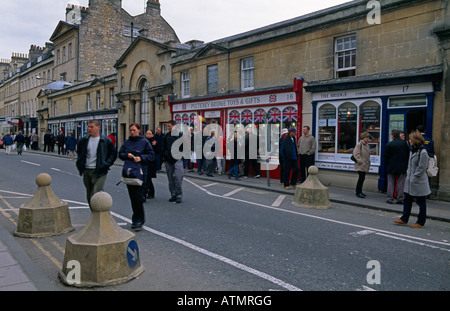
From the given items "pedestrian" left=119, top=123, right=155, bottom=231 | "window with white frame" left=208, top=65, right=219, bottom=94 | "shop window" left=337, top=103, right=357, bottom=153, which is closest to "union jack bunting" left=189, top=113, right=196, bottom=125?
"window with white frame" left=208, top=65, right=219, bottom=94

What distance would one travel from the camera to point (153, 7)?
42.5 m

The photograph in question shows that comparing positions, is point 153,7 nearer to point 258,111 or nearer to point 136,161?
point 258,111

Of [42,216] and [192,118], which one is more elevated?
[192,118]

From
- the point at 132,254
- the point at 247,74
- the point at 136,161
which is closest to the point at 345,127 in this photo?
the point at 247,74

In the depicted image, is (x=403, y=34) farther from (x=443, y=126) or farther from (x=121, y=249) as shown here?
(x=121, y=249)

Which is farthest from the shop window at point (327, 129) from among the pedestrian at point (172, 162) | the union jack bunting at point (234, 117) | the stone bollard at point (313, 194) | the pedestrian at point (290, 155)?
the pedestrian at point (172, 162)

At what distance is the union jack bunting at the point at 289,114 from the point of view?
14836 mm

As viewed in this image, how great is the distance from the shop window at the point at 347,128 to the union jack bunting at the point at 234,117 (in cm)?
552

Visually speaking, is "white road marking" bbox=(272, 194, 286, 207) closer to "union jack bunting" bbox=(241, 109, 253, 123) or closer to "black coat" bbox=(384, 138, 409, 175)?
"black coat" bbox=(384, 138, 409, 175)

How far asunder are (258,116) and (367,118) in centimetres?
534

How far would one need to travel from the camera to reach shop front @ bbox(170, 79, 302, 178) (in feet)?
48.7

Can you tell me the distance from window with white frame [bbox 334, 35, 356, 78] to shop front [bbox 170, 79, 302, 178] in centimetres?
162
